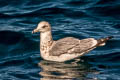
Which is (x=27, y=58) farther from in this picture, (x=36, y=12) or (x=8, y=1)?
(x=8, y=1)

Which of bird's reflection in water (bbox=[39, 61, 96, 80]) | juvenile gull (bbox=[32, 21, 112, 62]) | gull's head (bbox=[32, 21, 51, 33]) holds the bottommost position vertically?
bird's reflection in water (bbox=[39, 61, 96, 80])

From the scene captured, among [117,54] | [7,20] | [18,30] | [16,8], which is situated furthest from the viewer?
[16,8]

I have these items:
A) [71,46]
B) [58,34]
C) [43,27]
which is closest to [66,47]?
[71,46]

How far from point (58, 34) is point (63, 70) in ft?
10.7

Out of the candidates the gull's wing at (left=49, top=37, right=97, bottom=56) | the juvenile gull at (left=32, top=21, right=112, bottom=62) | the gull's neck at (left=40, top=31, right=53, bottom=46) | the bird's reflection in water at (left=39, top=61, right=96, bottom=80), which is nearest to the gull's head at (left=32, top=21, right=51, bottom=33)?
the juvenile gull at (left=32, top=21, right=112, bottom=62)

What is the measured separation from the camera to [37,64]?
1253 cm

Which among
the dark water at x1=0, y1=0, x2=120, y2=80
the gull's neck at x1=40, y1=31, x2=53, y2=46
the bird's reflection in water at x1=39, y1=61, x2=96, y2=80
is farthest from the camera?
the gull's neck at x1=40, y1=31, x2=53, y2=46

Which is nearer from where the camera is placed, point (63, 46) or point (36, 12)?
point (63, 46)

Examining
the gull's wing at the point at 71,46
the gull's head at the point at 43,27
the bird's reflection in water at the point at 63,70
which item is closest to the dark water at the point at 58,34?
the bird's reflection in water at the point at 63,70

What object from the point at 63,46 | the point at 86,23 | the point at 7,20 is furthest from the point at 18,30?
the point at 63,46

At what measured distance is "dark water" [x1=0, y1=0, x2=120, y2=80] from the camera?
11883 mm

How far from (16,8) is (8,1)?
81 cm

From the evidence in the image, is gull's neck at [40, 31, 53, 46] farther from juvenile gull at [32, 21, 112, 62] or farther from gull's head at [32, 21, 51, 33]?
gull's head at [32, 21, 51, 33]

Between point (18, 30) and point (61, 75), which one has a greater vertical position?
point (18, 30)
